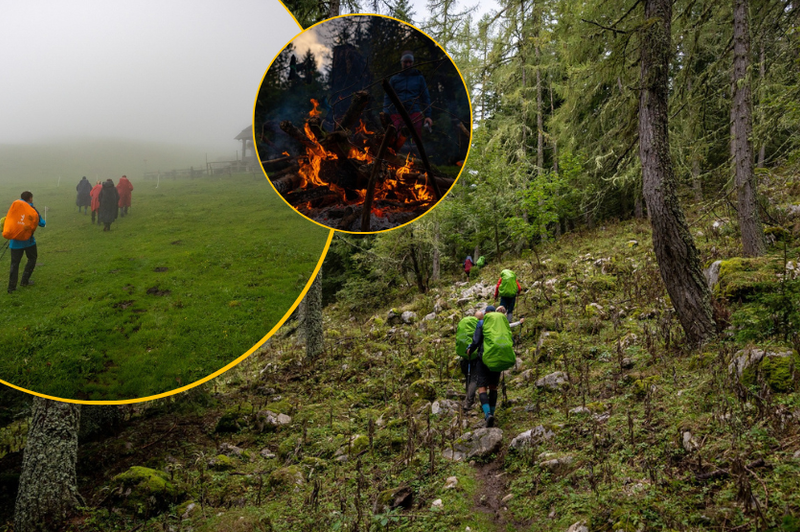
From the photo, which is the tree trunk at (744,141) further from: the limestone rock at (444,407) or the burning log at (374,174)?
the burning log at (374,174)

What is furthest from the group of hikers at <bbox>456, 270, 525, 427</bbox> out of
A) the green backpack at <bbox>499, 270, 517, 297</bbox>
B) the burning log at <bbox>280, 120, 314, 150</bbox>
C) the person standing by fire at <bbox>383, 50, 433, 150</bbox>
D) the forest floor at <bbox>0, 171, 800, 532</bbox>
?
the burning log at <bbox>280, 120, 314, 150</bbox>

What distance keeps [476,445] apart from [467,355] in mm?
1592

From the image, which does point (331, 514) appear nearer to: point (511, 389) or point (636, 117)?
point (511, 389)

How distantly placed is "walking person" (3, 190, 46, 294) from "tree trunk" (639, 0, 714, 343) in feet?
21.1

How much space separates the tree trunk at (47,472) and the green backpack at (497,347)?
18.1 ft

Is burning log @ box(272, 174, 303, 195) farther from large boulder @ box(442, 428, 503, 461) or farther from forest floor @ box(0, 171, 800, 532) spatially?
large boulder @ box(442, 428, 503, 461)

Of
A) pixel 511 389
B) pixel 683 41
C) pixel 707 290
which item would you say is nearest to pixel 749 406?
pixel 707 290

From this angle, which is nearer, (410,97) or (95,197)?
(95,197)

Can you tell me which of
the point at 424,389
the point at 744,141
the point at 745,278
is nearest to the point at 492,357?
the point at 424,389

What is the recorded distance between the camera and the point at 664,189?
541cm

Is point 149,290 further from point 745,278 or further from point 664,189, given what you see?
point 745,278

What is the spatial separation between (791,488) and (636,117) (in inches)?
204

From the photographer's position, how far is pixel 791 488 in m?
2.72

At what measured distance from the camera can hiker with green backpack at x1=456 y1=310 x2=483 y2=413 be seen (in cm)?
629
